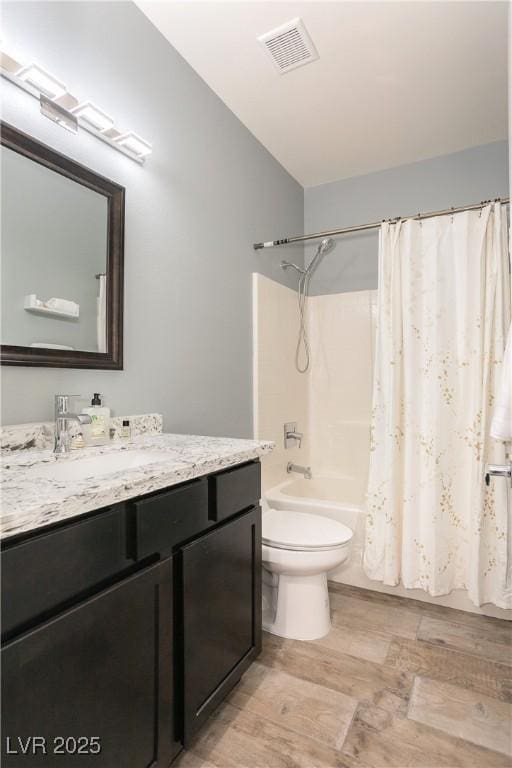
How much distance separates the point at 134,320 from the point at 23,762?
1241mm

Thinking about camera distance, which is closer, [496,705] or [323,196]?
[496,705]

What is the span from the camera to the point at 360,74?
1919mm

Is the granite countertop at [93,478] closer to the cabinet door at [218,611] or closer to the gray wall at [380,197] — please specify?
the cabinet door at [218,611]

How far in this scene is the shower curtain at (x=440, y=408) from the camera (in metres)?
1.98

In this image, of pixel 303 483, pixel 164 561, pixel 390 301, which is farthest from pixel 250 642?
pixel 390 301

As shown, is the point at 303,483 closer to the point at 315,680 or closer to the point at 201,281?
the point at 315,680

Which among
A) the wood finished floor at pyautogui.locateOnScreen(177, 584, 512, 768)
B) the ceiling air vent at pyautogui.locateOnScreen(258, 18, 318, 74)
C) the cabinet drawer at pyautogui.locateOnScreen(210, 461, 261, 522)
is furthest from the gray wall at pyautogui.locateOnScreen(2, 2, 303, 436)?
the wood finished floor at pyautogui.locateOnScreen(177, 584, 512, 768)

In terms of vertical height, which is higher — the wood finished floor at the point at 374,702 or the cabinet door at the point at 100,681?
the cabinet door at the point at 100,681

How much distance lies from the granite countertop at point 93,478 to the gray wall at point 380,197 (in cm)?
187

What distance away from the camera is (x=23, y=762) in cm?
68

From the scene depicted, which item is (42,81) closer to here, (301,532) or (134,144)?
(134,144)

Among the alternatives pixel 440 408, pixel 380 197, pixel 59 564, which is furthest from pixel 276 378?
pixel 59 564

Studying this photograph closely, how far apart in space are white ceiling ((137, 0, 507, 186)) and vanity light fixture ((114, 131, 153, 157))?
1.91 ft

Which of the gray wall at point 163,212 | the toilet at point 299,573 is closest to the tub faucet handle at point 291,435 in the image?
the gray wall at point 163,212
